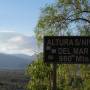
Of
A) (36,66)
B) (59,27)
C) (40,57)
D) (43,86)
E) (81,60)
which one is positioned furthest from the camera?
(43,86)

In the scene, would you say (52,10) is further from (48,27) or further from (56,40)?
(56,40)

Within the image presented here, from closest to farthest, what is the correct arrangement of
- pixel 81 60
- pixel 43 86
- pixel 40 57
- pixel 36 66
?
1. pixel 81 60
2. pixel 40 57
3. pixel 36 66
4. pixel 43 86

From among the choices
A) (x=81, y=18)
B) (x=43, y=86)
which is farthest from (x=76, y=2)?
(x=43, y=86)

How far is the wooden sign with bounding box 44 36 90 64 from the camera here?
2631cm

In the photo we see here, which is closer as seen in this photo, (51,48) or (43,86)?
(51,48)

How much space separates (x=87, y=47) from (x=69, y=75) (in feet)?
37.0

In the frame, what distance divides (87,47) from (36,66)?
18.5 m

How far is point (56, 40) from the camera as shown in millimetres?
26312

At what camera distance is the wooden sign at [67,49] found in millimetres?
26312

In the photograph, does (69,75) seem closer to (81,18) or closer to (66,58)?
(81,18)

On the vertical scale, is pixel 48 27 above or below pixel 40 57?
above

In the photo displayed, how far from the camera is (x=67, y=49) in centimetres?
2633

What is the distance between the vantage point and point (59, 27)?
35344 millimetres

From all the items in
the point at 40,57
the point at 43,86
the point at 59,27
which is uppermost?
the point at 59,27
